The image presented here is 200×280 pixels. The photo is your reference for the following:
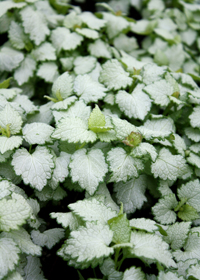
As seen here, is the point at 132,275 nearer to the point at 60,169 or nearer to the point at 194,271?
the point at 194,271

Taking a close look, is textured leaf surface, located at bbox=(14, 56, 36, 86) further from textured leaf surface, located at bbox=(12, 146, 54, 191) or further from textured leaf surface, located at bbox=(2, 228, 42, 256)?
textured leaf surface, located at bbox=(2, 228, 42, 256)

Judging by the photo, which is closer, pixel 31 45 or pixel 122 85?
pixel 122 85

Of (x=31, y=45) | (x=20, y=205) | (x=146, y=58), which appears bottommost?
(x=20, y=205)

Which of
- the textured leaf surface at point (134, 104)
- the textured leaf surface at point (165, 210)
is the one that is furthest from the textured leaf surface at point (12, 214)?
the textured leaf surface at point (134, 104)

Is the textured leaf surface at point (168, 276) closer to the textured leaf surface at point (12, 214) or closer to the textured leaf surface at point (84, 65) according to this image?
the textured leaf surface at point (12, 214)

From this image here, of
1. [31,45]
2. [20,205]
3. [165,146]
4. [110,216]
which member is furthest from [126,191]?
[31,45]

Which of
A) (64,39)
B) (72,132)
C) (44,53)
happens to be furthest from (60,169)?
(64,39)

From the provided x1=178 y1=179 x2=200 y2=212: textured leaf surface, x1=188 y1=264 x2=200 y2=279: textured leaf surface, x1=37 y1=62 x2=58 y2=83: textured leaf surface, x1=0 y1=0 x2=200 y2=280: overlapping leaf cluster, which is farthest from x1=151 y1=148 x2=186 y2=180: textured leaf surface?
x1=37 y1=62 x2=58 y2=83: textured leaf surface

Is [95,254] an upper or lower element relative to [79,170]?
lower

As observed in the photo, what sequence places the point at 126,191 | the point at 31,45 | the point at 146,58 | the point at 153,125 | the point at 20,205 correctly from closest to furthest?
the point at 20,205 → the point at 126,191 → the point at 153,125 → the point at 31,45 → the point at 146,58

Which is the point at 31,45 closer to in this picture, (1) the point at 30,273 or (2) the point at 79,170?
(2) the point at 79,170
